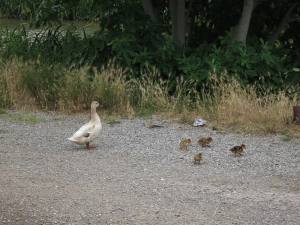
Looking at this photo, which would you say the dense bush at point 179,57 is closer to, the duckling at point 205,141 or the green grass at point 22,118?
the green grass at point 22,118

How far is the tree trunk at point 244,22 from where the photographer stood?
1284 centimetres

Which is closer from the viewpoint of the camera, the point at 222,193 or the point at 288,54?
the point at 222,193

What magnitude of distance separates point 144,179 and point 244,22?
257 inches

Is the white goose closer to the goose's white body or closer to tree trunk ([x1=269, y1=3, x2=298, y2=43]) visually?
the goose's white body

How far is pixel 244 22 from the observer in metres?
12.9

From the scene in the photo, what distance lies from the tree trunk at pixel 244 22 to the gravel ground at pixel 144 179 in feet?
11.9

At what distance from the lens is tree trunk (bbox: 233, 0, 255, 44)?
12.8 metres

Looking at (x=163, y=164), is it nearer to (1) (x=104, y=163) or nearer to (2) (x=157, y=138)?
(1) (x=104, y=163)

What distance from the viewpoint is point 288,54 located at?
13.4 m

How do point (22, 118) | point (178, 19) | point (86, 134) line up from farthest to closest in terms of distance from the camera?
point (178, 19)
point (22, 118)
point (86, 134)

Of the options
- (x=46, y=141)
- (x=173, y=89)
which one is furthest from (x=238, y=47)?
(x=46, y=141)

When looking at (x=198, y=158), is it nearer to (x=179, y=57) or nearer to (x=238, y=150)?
(x=238, y=150)

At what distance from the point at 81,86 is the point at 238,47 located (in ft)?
9.77

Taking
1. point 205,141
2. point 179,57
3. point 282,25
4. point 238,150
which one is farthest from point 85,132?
point 282,25
